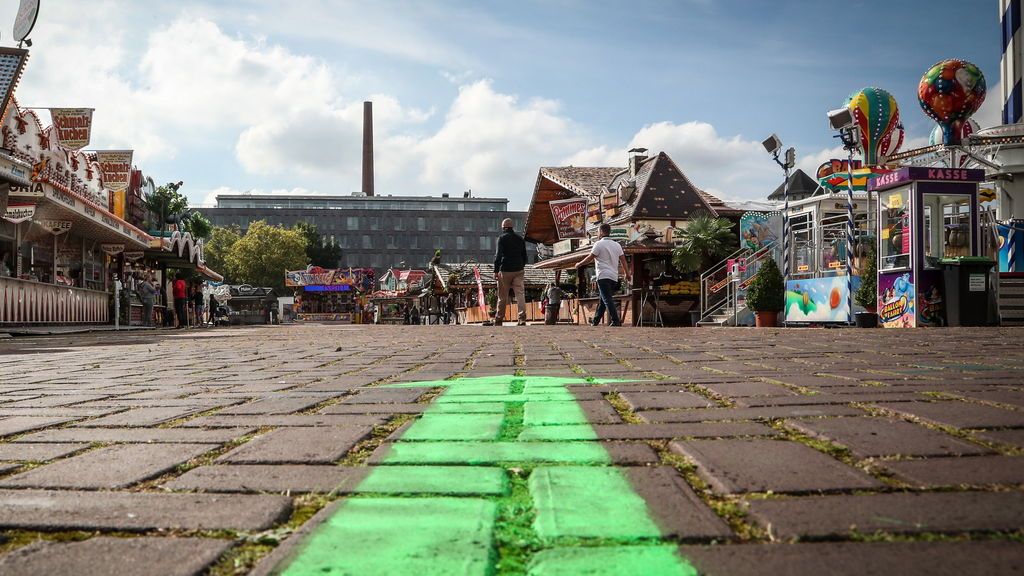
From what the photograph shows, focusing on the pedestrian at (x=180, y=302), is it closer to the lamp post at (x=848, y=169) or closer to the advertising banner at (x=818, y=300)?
the advertising banner at (x=818, y=300)

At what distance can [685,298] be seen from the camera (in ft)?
74.6

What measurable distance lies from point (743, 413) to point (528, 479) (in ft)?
4.30

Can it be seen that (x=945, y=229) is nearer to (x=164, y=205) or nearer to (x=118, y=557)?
(x=118, y=557)

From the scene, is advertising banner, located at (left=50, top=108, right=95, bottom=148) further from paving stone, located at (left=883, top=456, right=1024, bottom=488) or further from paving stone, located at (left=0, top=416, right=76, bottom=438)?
paving stone, located at (left=883, top=456, right=1024, bottom=488)

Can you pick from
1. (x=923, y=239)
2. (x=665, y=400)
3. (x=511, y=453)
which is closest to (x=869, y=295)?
(x=923, y=239)

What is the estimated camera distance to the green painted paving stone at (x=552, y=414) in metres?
2.74

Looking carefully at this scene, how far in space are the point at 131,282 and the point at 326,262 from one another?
59564 mm

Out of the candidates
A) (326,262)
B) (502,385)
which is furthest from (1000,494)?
(326,262)

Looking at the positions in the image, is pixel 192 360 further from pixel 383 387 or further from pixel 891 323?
pixel 891 323

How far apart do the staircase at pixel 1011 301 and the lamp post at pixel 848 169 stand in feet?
8.07

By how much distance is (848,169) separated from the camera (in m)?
14.8

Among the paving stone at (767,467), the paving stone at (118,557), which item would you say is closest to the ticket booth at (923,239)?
the paving stone at (767,467)

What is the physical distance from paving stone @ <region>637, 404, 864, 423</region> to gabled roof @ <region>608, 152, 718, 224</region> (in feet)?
74.1

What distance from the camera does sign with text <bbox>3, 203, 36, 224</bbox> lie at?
1554 cm
